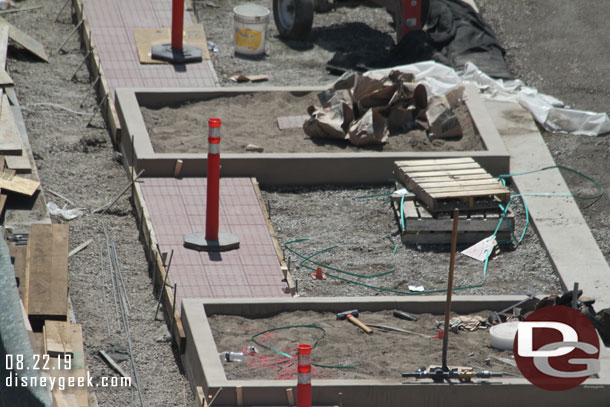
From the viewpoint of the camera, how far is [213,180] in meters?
11.3

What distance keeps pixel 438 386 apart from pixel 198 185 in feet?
15.9

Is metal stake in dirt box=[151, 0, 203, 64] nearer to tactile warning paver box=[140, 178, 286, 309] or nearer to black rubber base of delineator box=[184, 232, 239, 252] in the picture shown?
→ tactile warning paver box=[140, 178, 286, 309]

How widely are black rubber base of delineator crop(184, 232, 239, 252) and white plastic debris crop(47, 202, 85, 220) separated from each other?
5.08ft

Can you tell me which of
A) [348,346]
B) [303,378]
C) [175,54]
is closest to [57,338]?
[348,346]

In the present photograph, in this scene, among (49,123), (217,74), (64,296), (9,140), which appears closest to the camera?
(64,296)

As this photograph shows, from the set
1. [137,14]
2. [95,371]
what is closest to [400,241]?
[95,371]

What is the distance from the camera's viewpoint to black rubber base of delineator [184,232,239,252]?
11.9m

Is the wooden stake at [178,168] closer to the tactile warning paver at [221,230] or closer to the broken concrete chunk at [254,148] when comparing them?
the tactile warning paver at [221,230]

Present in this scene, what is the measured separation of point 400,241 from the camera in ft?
41.8

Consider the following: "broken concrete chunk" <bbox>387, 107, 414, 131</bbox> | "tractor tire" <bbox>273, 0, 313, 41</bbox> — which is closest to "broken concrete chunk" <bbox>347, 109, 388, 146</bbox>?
"broken concrete chunk" <bbox>387, 107, 414, 131</bbox>

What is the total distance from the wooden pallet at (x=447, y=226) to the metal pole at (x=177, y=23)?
5.26 metres

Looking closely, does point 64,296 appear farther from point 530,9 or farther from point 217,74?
point 530,9

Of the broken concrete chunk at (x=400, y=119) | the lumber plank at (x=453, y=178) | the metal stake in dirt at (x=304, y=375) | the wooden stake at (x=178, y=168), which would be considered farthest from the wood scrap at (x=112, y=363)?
the broken concrete chunk at (x=400, y=119)

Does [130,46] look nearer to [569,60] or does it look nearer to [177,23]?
[177,23]
